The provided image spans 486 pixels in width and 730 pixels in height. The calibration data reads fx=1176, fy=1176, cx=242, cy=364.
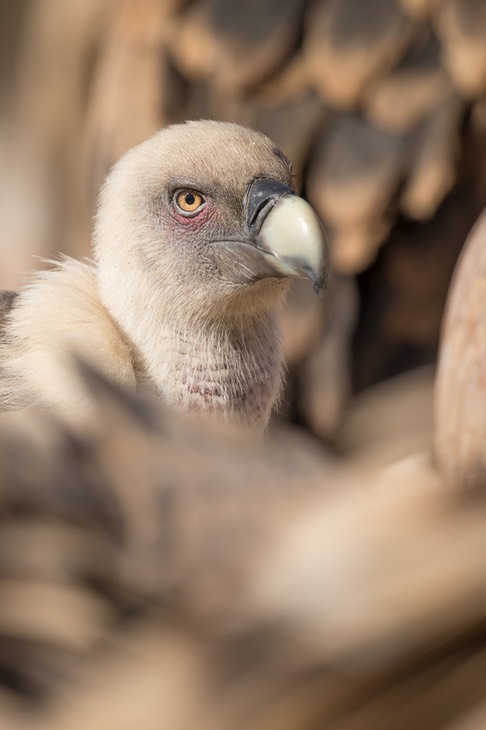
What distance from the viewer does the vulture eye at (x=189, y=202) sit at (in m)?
1.22

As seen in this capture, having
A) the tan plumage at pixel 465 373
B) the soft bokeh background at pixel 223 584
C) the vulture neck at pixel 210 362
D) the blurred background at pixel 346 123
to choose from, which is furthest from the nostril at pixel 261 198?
the blurred background at pixel 346 123

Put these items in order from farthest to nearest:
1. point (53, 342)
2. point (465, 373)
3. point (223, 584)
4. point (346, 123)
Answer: point (346, 123) → point (53, 342) → point (465, 373) → point (223, 584)

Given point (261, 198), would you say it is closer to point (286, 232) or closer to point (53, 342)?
point (286, 232)

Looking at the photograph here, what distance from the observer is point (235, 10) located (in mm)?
2432

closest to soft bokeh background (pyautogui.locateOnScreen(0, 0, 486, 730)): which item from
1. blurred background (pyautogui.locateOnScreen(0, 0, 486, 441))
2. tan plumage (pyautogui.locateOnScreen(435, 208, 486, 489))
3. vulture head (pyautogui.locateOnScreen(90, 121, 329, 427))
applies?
tan plumage (pyautogui.locateOnScreen(435, 208, 486, 489))

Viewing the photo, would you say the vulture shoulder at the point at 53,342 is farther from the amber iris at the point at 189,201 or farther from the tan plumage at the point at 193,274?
the amber iris at the point at 189,201

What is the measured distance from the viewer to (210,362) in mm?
1181

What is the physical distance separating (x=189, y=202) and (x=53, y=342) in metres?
0.25

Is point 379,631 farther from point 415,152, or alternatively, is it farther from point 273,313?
point 415,152

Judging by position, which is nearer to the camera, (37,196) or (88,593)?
(88,593)

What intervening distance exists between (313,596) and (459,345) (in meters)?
0.52

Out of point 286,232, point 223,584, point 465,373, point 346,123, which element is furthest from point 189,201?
point 346,123

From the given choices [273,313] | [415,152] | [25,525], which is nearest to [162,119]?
[415,152]

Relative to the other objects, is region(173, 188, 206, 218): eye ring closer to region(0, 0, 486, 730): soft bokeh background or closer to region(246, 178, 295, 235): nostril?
region(246, 178, 295, 235): nostril
